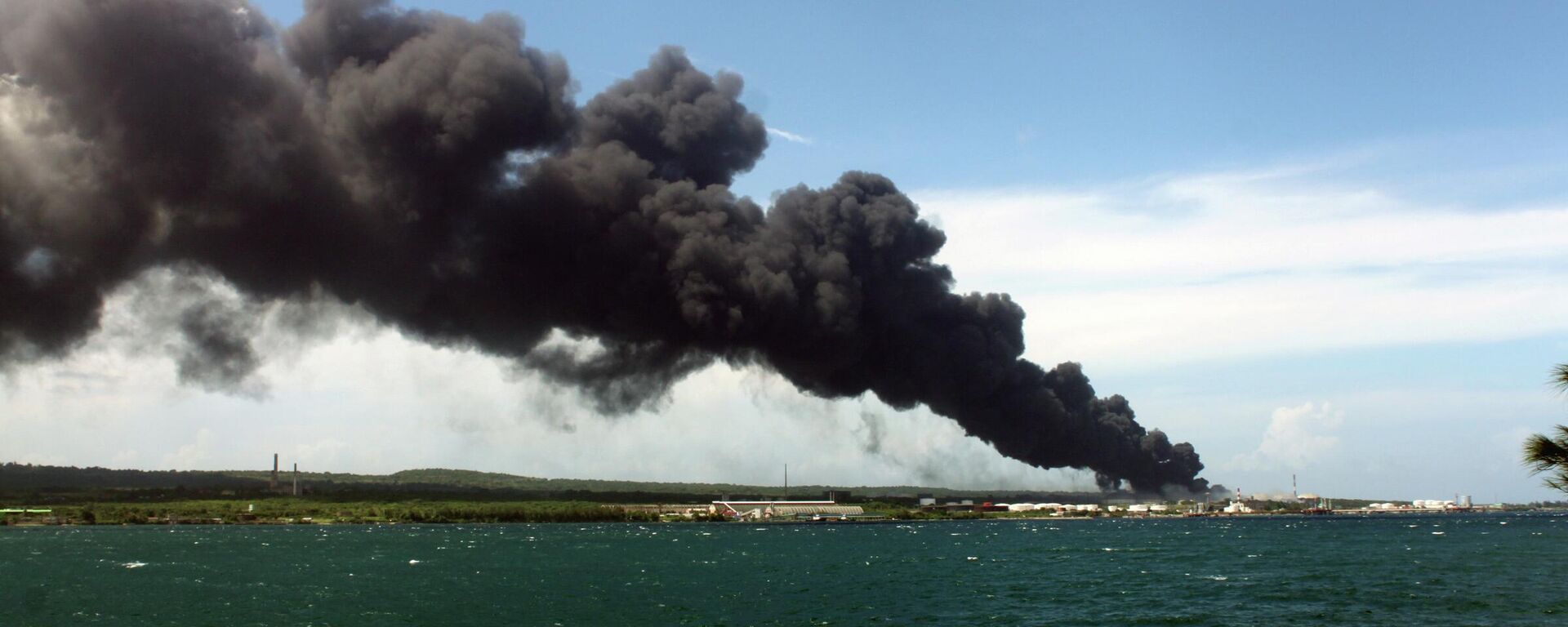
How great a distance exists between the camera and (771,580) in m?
71.8

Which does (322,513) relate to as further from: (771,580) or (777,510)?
(771,580)

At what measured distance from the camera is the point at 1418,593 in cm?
6181

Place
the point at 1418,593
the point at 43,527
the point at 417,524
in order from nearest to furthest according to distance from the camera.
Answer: the point at 1418,593, the point at 43,527, the point at 417,524

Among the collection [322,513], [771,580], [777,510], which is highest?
[771,580]

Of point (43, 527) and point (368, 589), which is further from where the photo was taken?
point (43, 527)

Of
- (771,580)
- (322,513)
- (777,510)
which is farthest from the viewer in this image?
(777,510)

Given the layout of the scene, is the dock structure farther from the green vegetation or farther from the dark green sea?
the dark green sea

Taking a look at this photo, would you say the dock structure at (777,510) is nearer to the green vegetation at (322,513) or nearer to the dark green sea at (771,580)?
the green vegetation at (322,513)

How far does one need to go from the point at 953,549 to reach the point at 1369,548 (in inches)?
1402

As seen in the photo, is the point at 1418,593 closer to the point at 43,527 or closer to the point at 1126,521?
the point at 1126,521

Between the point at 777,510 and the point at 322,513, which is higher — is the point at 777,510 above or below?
below

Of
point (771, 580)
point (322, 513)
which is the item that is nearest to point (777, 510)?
point (322, 513)

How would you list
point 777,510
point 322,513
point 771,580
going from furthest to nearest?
1. point 777,510
2. point 322,513
3. point 771,580

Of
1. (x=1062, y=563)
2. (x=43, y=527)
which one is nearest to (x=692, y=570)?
(x=1062, y=563)
